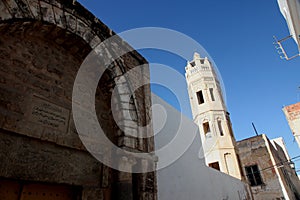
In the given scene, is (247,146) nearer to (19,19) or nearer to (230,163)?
(230,163)

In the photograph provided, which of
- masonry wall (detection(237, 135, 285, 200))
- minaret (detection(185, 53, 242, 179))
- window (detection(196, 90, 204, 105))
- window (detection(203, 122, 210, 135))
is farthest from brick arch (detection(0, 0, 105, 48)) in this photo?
window (detection(196, 90, 204, 105))

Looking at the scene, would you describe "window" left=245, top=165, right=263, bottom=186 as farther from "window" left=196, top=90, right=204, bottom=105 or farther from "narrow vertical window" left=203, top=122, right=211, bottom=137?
"window" left=196, top=90, right=204, bottom=105

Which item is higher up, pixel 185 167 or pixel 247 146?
pixel 247 146

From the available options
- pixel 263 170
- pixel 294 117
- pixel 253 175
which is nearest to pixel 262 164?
pixel 263 170

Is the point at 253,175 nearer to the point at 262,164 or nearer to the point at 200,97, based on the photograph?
the point at 262,164

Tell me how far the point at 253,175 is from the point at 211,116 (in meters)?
5.12

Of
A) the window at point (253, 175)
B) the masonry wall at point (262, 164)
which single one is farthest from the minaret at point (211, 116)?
the window at point (253, 175)

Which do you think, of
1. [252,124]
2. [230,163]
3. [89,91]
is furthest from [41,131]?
[252,124]

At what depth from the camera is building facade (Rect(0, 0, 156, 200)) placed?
260 centimetres

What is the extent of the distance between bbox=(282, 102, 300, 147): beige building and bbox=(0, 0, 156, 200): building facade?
1287 cm

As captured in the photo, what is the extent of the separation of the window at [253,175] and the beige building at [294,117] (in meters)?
3.80

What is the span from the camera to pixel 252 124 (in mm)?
23250

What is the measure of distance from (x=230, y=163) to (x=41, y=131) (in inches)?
528

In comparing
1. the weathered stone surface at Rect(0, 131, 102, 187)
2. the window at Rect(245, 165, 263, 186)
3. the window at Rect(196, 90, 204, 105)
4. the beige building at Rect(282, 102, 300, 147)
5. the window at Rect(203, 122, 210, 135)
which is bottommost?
the weathered stone surface at Rect(0, 131, 102, 187)
